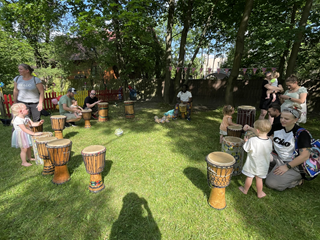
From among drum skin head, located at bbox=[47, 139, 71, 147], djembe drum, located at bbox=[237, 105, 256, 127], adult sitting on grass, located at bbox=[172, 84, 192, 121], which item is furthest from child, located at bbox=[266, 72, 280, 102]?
drum skin head, located at bbox=[47, 139, 71, 147]

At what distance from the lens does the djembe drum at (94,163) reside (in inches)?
109

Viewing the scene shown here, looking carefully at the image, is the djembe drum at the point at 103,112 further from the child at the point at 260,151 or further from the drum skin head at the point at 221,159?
the child at the point at 260,151

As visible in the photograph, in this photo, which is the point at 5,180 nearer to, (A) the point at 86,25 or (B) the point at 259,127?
(B) the point at 259,127

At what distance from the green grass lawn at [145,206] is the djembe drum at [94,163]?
0.14m

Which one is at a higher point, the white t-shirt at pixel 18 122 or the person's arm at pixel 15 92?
the person's arm at pixel 15 92

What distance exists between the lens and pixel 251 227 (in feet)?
7.47

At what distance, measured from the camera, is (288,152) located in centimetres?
291

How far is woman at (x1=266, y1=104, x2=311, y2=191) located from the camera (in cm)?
259

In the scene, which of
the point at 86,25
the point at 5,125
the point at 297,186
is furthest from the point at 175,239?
the point at 86,25

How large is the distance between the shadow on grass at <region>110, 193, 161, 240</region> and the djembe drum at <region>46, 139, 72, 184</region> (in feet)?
4.38

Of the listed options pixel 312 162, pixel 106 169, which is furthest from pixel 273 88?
pixel 106 169

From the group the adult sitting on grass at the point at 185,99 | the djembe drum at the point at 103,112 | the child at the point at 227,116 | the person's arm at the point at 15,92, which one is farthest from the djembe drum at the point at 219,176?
the djembe drum at the point at 103,112

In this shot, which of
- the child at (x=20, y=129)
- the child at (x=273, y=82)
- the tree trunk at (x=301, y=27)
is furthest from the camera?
the tree trunk at (x=301, y=27)

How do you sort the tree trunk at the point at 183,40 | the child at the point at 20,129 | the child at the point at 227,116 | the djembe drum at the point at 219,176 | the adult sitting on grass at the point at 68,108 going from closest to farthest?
1. the djembe drum at the point at 219,176
2. the child at the point at 20,129
3. the child at the point at 227,116
4. the adult sitting on grass at the point at 68,108
5. the tree trunk at the point at 183,40
